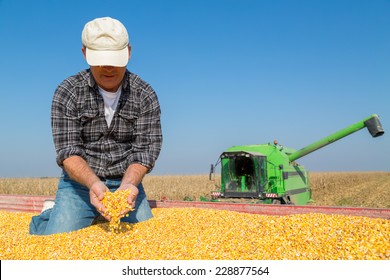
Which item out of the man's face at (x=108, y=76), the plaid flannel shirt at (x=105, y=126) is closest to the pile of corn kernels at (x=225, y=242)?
the plaid flannel shirt at (x=105, y=126)

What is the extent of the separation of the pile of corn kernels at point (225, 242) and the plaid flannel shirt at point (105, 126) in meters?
0.72

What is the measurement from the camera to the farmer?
338 centimetres

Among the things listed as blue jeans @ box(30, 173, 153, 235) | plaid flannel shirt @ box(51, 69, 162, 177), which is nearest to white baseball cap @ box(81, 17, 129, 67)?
plaid flannel shirt @ box(51, 69, 162, 177)

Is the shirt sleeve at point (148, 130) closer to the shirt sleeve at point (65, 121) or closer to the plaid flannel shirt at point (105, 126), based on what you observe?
the plaid flannel shirt at point (105, 126)

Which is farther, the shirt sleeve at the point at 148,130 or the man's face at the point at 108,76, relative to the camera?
the shirt sleeve at the point at 148,130

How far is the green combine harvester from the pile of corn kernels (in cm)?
700

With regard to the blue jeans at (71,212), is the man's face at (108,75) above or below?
above

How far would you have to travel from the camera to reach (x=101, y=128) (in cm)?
380

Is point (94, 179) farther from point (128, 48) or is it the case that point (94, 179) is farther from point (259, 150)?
point (259, 150)

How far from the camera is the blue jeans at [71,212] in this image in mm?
3668

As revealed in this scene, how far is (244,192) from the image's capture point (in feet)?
34.7

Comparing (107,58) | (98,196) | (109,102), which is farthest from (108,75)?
(98,196)

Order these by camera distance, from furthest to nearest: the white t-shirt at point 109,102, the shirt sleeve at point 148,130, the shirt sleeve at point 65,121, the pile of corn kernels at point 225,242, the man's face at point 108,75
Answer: the shirt sleeve at point 148,130
the white t-shirt at point 109,102
the shirt sleeve at point 65,121
the man's face at point 108,75
the pile of corn kernels at point 225,242

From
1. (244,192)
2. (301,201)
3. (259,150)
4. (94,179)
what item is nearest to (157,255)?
(94,179)
